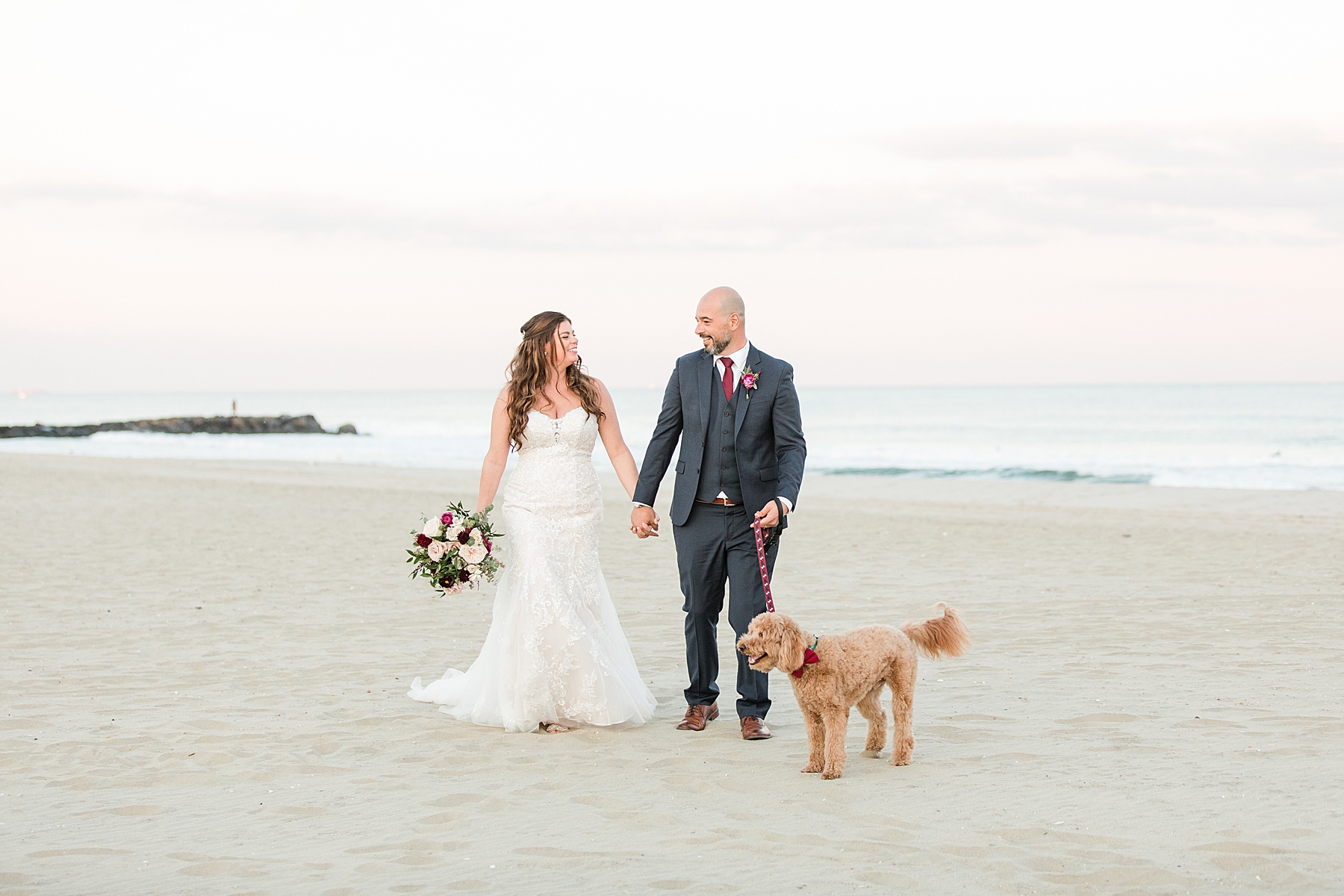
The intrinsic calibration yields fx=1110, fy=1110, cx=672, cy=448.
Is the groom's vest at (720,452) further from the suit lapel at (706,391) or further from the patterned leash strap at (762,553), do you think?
the patterned leash strap at (762,553)

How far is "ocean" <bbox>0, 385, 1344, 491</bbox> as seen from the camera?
2736cm

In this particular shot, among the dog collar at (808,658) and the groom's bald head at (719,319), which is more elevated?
the groom's bald head at (719,319)

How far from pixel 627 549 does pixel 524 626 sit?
697 centimetres

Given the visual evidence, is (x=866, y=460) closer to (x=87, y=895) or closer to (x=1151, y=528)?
(x=1151, y=528)

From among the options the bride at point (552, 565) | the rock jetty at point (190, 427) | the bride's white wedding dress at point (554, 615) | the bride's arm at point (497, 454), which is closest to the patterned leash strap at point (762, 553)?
the bride at point (552, 565)

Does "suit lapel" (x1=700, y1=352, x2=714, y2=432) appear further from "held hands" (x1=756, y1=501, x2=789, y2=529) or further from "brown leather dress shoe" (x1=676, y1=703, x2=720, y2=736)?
"brown leather dress shoe" (x1=676, y1=703, x2=720, y2=736)

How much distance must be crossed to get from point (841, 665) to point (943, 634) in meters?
0.55

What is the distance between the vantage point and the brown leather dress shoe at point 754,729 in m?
5.31

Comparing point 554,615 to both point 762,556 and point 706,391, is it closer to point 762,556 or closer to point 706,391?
point 762,556

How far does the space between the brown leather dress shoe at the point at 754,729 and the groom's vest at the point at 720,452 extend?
105cm

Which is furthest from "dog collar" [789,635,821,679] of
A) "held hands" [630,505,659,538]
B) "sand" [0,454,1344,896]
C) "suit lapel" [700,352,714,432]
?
"suit lapel" [700,352,714,432]

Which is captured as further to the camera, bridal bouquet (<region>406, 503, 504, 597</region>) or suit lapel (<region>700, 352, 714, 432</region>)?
bridal bouquet (<region>406, 503, 504, 597</region>)

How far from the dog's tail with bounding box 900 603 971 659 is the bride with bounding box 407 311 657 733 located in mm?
1565

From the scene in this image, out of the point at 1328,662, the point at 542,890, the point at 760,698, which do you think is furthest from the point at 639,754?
the point at 1328,662
